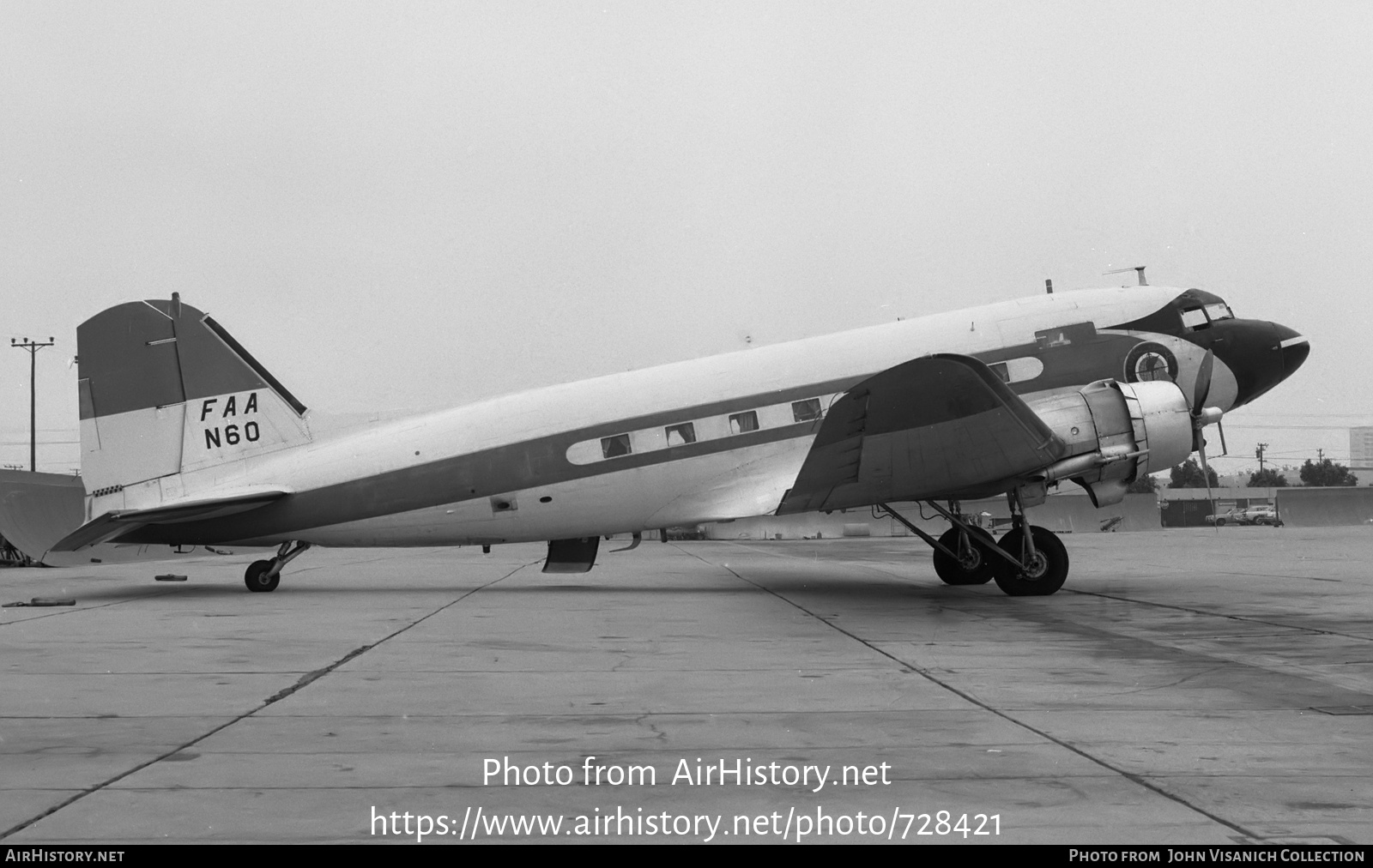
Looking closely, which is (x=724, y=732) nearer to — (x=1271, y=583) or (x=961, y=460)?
(x=961, y=460)

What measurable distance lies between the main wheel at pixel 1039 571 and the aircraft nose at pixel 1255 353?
3974 mm

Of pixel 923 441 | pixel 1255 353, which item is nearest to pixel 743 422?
pixel 923 441

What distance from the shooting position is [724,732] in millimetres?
6496

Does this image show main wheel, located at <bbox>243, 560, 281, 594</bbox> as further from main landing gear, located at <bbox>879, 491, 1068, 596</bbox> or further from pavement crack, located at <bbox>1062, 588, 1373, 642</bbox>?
pavement crack, located at <bbox>1062, 588, 1373, 642</bbox>

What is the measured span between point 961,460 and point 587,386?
571 cm

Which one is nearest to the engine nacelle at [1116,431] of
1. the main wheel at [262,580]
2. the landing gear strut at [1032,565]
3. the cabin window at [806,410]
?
the landing gear strut at [1032,565]

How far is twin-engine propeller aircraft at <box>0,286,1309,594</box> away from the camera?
16.7 meters

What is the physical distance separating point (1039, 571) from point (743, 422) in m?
4.63

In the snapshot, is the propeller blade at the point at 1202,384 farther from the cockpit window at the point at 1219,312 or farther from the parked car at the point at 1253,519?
the parked car at the point at 1253,519

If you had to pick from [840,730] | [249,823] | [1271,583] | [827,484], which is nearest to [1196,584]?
[1271,583]

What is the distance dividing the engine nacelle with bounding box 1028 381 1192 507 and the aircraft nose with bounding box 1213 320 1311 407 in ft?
6.58

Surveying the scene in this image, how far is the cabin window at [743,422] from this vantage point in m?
16.9

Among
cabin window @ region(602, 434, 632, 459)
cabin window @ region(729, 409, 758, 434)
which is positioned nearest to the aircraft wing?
cabin window @ region(729, 409, 758, 434)

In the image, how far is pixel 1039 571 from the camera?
621 inches
